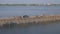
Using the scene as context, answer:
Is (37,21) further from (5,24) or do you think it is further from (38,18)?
(5,24)

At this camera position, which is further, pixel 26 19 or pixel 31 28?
pixel 26 19

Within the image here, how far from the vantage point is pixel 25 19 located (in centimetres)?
711

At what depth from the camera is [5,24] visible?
643 centimetres

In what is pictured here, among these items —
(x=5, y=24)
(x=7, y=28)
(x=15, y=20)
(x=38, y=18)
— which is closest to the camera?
(x=7, y=28)

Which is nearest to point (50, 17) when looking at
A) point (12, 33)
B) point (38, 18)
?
point (38, 18)

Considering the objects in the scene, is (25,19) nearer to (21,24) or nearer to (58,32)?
(21,24)

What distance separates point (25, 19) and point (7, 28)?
4.43 ft

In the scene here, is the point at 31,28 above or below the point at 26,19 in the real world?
below

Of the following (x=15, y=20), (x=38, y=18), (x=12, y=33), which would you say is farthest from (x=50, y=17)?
(x=12, y=33)

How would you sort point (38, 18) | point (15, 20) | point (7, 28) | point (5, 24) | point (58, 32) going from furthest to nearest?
1. point (38, 18)
2. point (15, 20)
3. point (5, 24)
4. point (7, 28)
5. point (58, 32)

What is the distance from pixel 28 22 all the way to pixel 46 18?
4.04 feet

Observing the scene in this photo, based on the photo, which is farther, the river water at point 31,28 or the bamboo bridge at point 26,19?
the bamboo bridge at point 26,19

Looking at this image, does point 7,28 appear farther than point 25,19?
No

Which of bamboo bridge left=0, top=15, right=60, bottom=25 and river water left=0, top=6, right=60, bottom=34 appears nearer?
river water left=0, top=6, right=60, bottom=34
